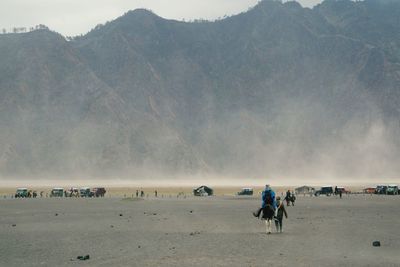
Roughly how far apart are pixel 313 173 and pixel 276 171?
32.2 feet

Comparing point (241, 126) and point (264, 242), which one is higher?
point (241, 126)

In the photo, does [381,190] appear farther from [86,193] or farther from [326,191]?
[86,193]

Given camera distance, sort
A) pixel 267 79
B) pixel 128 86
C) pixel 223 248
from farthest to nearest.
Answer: pixel 267 79 → pixel 128 86 → pixel 223 248

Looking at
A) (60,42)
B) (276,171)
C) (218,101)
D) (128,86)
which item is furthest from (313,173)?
(60,42)

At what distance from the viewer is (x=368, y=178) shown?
162m

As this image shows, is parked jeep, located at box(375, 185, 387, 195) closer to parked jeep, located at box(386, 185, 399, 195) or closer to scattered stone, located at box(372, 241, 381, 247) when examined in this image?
parked jeep, located at box(386, 185, 399, 195)

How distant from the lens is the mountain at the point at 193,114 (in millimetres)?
157375

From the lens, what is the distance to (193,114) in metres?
187

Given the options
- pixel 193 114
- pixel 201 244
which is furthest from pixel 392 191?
pixel 193 114

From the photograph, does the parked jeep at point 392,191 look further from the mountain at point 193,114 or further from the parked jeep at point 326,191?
the mountain at point 193,114

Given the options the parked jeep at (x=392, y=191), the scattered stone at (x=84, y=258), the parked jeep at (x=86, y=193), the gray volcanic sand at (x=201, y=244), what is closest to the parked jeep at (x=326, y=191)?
the parked jeep at (x=392, y=191)

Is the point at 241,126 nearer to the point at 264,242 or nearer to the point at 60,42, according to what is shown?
the point at 60,42

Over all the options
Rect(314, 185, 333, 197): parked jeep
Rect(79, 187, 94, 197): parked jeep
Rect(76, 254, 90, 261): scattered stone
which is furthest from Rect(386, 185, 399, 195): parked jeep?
Rect(76, 254, 90, 261): scattered stone

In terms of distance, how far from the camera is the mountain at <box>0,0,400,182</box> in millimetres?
157375
